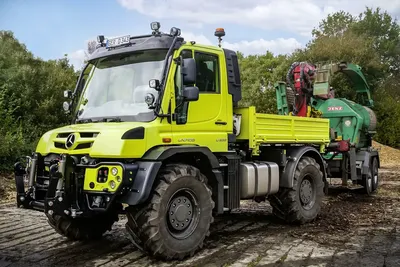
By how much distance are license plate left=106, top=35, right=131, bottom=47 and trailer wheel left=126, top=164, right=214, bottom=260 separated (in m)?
1.90

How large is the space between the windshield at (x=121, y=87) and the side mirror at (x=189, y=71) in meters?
0.36

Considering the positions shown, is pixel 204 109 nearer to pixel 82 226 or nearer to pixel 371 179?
pixel 82 226

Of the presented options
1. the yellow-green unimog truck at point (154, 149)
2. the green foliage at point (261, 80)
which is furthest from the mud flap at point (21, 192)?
the green foliage at point (261, 80)

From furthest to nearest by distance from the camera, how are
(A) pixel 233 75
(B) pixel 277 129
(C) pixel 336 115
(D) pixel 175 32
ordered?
1. (C) pixel 336 115
2. (B) pixel 277 129
3. (A) pixel 233 75
4. (D) pixel 175 32

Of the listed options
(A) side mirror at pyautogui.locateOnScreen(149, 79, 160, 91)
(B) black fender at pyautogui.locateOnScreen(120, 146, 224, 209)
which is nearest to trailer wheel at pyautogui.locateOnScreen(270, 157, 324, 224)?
(B) black fender at pyautogui.locateOnScreen(120, 146, 224, 209)

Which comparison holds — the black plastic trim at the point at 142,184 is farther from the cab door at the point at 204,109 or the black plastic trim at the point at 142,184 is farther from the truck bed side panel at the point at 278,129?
the truck bed side panel at the point at 278,129

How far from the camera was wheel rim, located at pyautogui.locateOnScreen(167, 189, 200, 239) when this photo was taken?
585cm

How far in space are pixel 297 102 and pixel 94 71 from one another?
20.6 feet

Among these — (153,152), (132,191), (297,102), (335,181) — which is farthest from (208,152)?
(335,181)

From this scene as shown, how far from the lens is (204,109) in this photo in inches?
255

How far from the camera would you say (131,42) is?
6453 millimetres

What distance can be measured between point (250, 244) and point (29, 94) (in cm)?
1407

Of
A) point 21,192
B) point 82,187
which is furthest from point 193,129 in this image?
point 21,192

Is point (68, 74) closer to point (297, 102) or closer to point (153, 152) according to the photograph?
point (297, 102)
